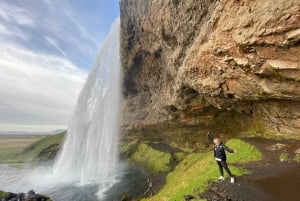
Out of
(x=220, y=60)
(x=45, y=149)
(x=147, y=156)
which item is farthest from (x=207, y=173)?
(x=45, y=149)

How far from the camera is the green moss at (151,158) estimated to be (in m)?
33.6

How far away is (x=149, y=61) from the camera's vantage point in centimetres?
3931

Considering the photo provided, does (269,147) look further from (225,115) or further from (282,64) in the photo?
(225,115)

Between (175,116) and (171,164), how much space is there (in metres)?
6.50

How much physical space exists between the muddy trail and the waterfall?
83.2 ft

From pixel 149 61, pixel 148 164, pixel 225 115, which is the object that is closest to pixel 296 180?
pixel 225 115

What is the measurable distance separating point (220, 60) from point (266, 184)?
1142cm

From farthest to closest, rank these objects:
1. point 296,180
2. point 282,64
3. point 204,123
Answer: point 204,123, point 282,64, point 296,180

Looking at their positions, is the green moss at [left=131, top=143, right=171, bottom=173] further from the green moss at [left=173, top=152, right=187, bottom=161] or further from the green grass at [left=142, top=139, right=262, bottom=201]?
the green grass at [left=142, top=139, right=262, bottom=201]

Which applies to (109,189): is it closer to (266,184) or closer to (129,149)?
(129,149)

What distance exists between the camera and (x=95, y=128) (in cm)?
4875

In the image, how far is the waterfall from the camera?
42562 millimetres

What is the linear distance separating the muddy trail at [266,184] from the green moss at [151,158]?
17.9m

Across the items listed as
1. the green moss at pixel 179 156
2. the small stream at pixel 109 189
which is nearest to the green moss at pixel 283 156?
the small stream at pixel 109 189
